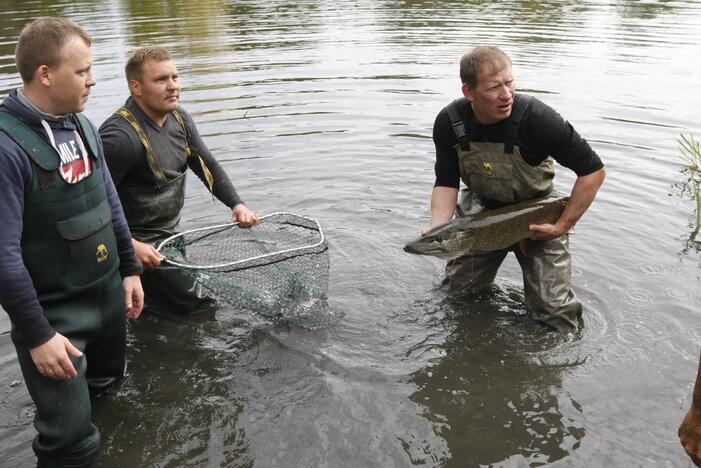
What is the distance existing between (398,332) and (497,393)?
1.03 meters

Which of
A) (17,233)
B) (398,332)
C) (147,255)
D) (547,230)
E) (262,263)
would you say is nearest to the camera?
(17,233)

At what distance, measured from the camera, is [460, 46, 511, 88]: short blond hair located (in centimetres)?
448

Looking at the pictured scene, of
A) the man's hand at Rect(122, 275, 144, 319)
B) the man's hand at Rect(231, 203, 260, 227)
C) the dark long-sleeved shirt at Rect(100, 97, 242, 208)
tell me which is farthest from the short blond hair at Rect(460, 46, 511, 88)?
the man's hand at Rect(122, 275, 144, 319)

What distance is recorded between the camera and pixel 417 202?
7840mm

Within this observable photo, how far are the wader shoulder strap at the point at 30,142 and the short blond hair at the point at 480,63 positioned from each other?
2.75 meters

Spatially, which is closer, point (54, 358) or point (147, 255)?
point (54, 358)

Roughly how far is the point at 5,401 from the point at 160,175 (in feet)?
5.91

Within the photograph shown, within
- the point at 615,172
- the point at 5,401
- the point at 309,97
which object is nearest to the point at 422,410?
the point at 5,401

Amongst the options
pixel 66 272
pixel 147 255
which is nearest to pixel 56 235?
pixel 66 272

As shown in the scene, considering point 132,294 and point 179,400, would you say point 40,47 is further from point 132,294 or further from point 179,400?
point 179,400

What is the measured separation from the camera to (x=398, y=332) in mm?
5188

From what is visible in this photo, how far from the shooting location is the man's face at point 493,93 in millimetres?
4473

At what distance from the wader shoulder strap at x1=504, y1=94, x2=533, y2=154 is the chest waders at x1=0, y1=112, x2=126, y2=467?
2.79m

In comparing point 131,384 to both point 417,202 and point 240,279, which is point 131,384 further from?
point 417,202
